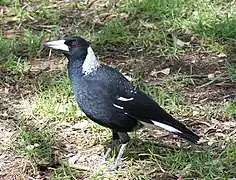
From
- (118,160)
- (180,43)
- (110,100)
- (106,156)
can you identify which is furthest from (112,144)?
(180,43)

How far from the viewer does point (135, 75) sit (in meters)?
5.16

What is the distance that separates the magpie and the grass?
213 millimetres

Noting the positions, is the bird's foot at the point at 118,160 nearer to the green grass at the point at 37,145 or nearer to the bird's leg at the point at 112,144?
the bird's leg at the point at 112,144

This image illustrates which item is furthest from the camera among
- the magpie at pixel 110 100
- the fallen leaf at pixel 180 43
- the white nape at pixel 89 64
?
the fallen leaf at pixel 180 43

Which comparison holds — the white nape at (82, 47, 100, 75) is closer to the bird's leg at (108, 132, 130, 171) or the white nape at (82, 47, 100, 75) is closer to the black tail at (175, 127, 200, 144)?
the bird's leg at (108, 132, 130, 171)

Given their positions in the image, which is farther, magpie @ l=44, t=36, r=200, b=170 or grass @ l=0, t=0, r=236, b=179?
grass @ l=0, t=0, r=236, b=179

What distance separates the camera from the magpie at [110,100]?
3.75 m

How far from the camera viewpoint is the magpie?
12.3 ft

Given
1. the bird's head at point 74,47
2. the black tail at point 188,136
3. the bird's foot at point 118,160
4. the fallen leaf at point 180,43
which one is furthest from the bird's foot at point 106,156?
the fallen leaf at point 180,43

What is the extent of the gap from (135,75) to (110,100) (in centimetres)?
142

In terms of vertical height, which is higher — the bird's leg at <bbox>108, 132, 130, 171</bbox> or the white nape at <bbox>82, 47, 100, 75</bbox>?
the white nape at <bbox>82, 47, 100, 75</bbox>

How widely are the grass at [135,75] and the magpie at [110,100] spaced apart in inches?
8.4

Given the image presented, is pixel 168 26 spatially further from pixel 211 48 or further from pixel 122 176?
pixel 122 176

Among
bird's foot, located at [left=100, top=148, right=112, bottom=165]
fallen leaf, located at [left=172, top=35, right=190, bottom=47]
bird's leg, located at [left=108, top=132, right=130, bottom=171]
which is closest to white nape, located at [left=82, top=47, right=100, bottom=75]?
bird's leg, located at [left=108, top=132, right=130, bottom=171]
